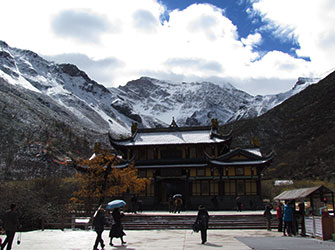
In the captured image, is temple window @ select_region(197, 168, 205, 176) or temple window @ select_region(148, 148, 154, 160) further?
temple window @ select_region(148, 148, 154, 160)

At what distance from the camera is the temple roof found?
155ft

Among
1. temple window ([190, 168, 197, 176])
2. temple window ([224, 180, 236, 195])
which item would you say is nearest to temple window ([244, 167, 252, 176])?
temple window ([224, 180, 236, 195])

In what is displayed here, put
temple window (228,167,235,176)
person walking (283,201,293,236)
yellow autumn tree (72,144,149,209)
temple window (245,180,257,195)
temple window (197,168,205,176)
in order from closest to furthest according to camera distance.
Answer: person walking (283,201,293,236), yellow autumn tree (72,144,149,209), temple window (245,180,257,195), temple window (228,167,235,176), temple window (197,168,205,176)

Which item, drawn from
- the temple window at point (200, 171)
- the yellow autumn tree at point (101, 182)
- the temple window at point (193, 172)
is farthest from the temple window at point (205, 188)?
the yellow autumn tree at point (101, 182)

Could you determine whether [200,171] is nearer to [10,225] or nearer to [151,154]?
[151,154]

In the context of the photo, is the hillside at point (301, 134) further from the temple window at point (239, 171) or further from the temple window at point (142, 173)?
the temple window at point (142, 173)

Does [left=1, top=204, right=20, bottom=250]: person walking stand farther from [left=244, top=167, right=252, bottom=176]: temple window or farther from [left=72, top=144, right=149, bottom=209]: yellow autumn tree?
[left=244, top=167, right=252, bottom=176]: temple window

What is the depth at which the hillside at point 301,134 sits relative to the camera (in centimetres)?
8375

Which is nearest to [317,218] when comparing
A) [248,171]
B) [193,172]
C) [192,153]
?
[248,171]

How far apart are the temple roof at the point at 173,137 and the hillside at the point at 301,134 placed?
34.3m

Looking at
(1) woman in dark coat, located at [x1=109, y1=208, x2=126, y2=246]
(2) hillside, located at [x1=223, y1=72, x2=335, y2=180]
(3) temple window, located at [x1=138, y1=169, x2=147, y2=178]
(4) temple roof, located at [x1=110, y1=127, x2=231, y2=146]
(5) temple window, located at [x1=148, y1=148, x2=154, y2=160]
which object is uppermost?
(2) hillside, located at [x1=223, y1=72, x2=335, y2=180]

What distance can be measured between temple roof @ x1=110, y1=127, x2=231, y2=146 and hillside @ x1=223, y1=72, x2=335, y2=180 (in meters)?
34.3

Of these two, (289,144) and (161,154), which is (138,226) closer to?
(161,154)

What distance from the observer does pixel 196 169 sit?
44.9m
